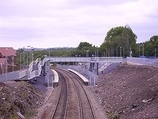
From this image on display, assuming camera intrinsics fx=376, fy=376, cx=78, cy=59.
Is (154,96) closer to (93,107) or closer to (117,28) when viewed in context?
(93,107)

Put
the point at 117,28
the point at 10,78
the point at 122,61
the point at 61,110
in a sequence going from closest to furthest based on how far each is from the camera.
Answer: the point at 61,110 → the point at 10,78 → the point at 122,61 → the point at 117,28

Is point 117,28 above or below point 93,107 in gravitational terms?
above

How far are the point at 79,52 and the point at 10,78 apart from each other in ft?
490

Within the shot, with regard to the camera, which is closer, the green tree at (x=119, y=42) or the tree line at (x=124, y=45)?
the tree line at (x=124, y=45)

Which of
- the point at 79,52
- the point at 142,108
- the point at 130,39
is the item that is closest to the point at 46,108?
the point at 142,108

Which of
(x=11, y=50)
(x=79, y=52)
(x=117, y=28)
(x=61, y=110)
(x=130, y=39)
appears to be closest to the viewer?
(x=61, y=110)

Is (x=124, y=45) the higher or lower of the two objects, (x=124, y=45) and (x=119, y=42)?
the lower

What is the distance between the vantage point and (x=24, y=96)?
3834cm

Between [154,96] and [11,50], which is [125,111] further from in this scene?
[11,50]

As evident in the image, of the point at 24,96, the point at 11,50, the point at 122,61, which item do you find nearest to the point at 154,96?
the point at 24,96

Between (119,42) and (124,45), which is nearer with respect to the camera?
(124,45)

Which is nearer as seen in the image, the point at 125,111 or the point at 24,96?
the point at 125,111

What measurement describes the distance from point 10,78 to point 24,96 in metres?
12.7

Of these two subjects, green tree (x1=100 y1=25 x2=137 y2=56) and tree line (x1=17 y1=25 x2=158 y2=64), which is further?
green tree (x1=100 y1=25 x2=137 y2=56)
